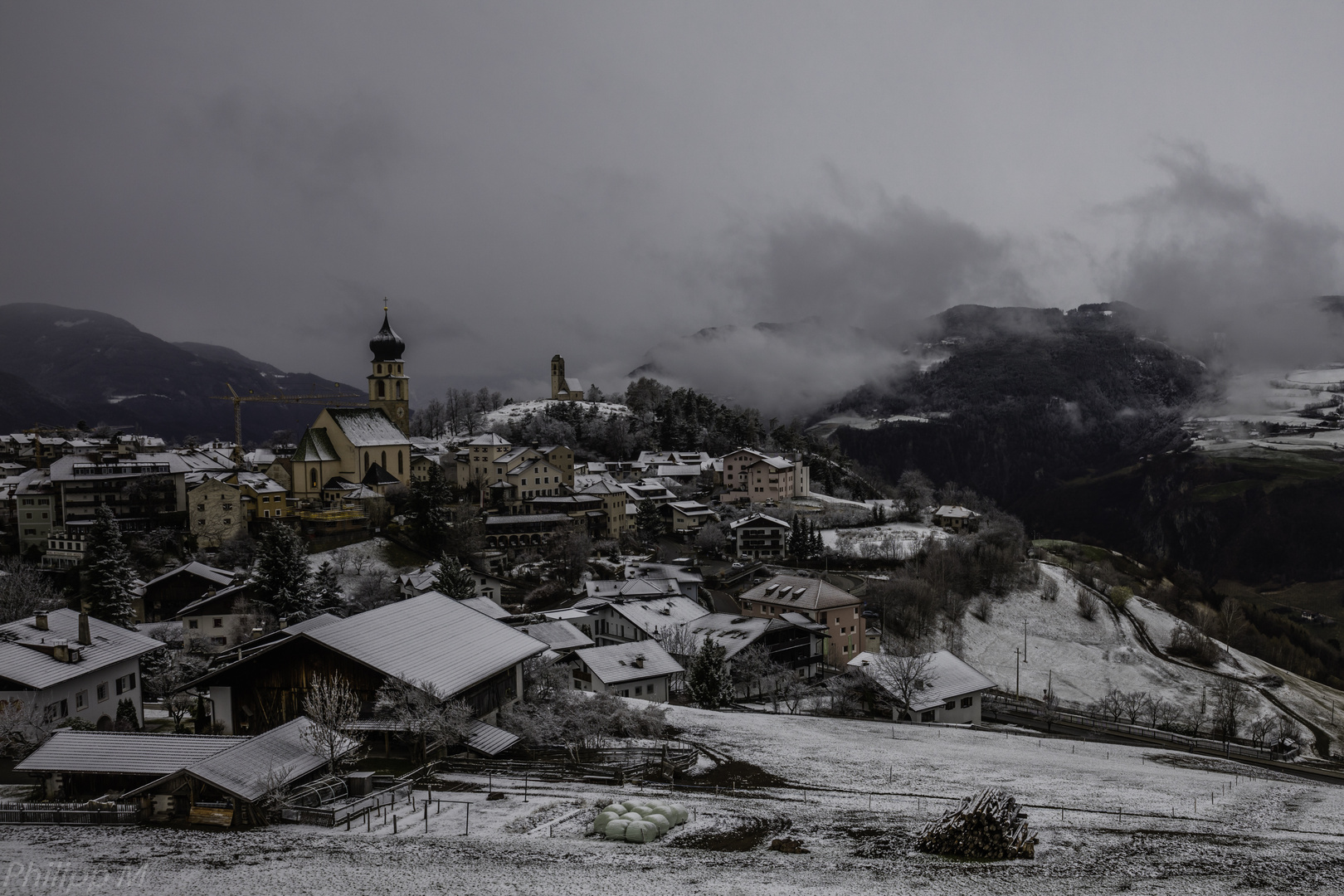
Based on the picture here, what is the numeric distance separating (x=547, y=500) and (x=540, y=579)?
18.5m

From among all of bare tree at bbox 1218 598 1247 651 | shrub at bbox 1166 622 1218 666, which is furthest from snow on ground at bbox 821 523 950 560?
bare tree at bbox 1218 598 1247 651

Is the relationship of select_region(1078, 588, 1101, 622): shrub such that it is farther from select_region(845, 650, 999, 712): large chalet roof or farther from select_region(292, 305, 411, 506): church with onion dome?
select_region(292, 305, 411, 506): church with onion dome

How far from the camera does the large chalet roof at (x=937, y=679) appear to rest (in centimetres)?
4883

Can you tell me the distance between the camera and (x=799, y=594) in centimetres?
6912

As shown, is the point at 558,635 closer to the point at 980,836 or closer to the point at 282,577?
the point at 282,577

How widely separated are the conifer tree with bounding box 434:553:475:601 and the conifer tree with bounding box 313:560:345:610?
6347 millimetres

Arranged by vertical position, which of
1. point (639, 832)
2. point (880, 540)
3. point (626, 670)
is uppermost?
point (639, 832)

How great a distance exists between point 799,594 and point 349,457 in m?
49.9

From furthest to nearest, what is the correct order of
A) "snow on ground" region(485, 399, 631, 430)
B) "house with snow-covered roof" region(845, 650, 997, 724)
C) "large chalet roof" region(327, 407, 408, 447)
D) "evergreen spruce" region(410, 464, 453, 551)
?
1. "snow on ground" region(485, 399, 631, 430)
2. "large chalet roof" region(327, 407, 408, 447)
3. "evergreen spruce" region(410, 464, 453, 551)
4. "house with snow-covered roof" region(845, 650, 997, 724)

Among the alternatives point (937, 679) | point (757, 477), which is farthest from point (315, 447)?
point (937, 679)

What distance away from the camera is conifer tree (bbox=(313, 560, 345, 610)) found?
53.1 meters

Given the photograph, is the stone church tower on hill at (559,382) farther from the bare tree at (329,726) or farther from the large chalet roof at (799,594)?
the bare tree at (329,726)

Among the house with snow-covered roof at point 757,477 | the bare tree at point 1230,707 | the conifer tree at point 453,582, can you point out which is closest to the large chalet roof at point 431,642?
the conifer tree at point 453,582

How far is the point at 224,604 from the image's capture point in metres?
50.7
